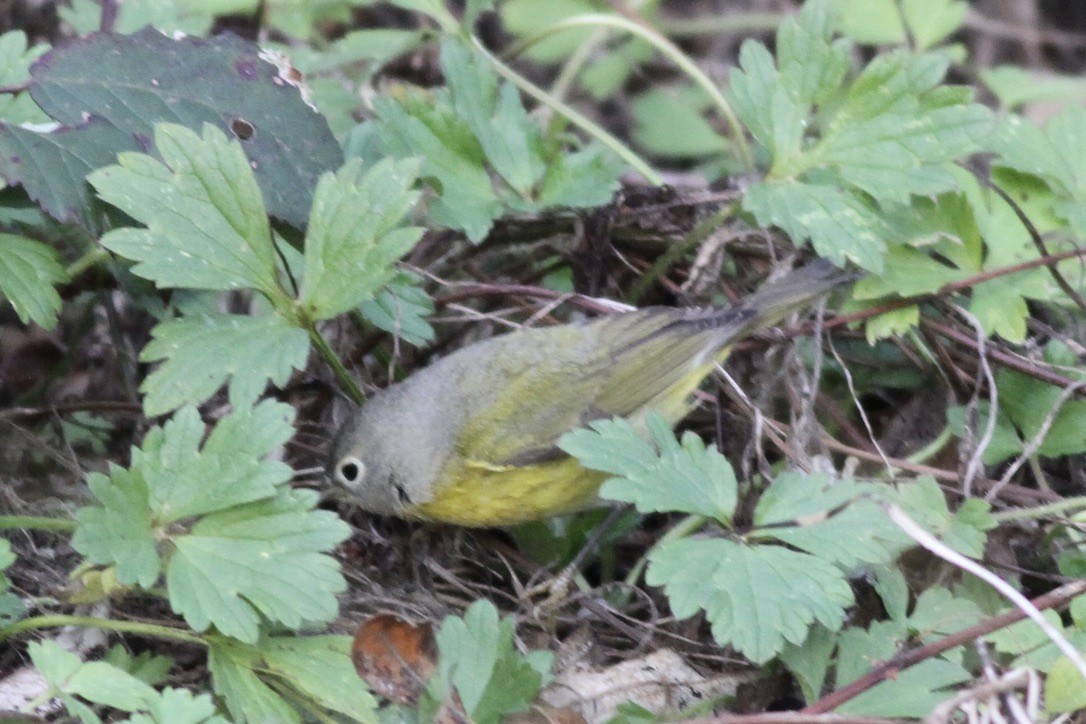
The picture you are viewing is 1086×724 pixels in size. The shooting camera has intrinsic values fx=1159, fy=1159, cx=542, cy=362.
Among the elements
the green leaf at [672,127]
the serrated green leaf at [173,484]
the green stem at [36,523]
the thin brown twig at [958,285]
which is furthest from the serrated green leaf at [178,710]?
the green leaf at [672,127]

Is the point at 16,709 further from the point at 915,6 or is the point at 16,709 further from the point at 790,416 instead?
the point at 915,6

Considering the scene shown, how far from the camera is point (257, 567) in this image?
7.81 feet

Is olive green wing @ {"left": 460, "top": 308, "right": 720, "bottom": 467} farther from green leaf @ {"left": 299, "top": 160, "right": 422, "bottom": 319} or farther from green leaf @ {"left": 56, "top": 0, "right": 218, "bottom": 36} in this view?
green leaf @ {"left": 56, "top": 0, "right": 218, "bottom": 36}

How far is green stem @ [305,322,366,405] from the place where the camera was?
9.43 ft

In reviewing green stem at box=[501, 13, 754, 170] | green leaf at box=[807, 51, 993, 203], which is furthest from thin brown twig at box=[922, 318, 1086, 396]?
green stem at box=[501, 13, 754, 170]

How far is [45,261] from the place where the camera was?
2822mm

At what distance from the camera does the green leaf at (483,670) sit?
7.82 ft

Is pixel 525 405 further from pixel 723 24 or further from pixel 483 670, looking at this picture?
pixel 723 24

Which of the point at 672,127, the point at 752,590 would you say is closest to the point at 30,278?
the point at 752,590

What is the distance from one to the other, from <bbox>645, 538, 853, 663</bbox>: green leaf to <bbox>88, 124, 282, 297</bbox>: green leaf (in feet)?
4.00

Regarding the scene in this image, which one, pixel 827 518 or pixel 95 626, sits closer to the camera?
pixel 95 626

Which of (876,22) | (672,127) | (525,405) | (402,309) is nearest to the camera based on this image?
(402,309)

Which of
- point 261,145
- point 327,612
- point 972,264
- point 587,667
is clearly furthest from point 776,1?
point 327,612

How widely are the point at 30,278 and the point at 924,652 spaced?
2.23m
